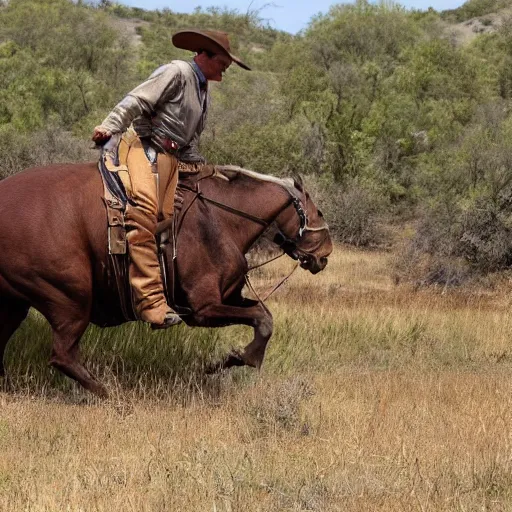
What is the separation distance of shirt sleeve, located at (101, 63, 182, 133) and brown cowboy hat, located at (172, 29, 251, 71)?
0.34 metres

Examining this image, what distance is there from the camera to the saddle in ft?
21.2

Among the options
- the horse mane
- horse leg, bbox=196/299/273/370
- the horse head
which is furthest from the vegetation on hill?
horse leg, bbox=196/299/273/370

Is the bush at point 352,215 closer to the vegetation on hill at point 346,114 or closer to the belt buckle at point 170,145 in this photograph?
the vegetation on hill at point 346,114

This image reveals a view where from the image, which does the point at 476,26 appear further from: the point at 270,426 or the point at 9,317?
the point at 270,426

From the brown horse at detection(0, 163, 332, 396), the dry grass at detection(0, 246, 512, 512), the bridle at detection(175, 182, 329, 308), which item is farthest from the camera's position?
the bridle at detection(175, 182, 329, 308)

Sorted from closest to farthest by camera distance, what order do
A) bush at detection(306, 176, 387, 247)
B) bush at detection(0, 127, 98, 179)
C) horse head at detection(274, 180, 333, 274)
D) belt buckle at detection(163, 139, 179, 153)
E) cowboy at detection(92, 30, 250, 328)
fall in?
cowboy at detection(92, 30, 250, 328) < belt buckle at detection(163, 139, 179, 153) < horse head at detection(274, 180, 333, 274) < bush at detection(0, 127, 98, 179) < bush at detection(306, 176, 387, 247)

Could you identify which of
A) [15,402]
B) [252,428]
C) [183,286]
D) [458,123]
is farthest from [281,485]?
[458,123]

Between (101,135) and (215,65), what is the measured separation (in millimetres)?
1142

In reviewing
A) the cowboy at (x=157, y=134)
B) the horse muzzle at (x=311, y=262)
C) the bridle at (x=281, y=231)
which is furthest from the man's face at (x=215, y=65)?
the horse muzzle at (x=311, y=262)

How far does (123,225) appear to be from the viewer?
21.2 ft

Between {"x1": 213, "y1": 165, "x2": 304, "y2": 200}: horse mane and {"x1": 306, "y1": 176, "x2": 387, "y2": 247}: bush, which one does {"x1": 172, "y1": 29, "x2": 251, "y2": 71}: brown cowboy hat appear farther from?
{"x1": 306, "y1": 176, "x2": 387, "y2": 247}: bush

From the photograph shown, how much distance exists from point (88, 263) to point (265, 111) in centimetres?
2629

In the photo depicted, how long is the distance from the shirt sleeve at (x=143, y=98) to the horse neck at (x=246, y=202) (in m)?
0.82

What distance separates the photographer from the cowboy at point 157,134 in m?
6.48
